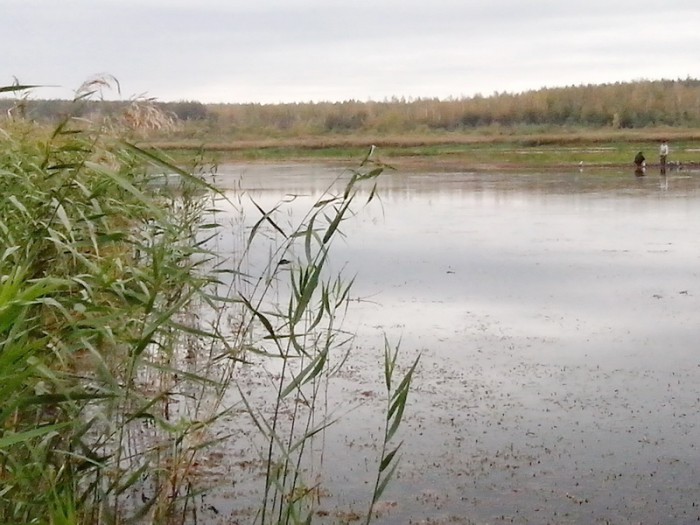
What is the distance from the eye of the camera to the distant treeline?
1638 inches

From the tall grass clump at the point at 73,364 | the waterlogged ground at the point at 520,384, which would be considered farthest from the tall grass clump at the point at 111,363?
the waterlogged ground at the point at 520,384

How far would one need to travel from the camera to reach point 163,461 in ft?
12.1

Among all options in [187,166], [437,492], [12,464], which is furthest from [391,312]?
[12,464]

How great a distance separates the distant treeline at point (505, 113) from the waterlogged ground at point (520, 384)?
3005 centimetres

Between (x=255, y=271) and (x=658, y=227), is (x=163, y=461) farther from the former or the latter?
(x=658, y=227)

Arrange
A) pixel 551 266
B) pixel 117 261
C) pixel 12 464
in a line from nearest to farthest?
pixel 12 464, pixel 117 261, pixel 551 266

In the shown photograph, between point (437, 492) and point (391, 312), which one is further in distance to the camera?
point (391, 312)

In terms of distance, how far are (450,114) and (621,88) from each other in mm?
7482

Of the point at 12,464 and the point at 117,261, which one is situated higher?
the point at 117,261

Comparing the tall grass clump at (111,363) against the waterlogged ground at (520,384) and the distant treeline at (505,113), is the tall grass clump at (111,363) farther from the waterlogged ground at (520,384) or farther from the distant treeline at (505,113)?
the distant treeline at (505,113)

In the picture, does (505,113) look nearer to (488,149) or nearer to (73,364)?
(488,149)

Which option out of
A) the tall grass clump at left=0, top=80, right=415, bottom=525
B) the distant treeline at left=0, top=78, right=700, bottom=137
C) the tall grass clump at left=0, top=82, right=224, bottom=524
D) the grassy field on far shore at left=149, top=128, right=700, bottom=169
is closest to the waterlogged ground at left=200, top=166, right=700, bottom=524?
the tall grass clump at left=0, top=80, right=415, bottom=525

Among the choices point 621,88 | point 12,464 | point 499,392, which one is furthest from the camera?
point 621,88

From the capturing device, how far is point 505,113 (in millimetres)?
43844
